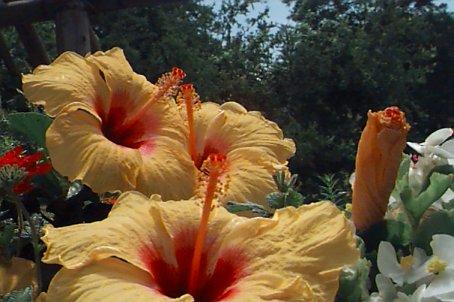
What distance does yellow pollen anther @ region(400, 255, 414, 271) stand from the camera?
513mm

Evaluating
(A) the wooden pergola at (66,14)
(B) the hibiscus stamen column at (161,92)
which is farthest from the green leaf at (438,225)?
(A) the wooden pergola at (66,14)

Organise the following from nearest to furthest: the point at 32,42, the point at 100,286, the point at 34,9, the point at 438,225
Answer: the point at 100,286, the point at 438,225, the point at 34,9, the point at 32,42

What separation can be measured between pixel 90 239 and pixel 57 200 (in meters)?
0.15

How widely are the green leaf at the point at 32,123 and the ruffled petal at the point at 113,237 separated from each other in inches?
4.7

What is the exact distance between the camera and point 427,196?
0.55 m

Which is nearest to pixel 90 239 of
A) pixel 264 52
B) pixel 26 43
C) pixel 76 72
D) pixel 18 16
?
pixel 76 72

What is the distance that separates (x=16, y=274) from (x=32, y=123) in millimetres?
130

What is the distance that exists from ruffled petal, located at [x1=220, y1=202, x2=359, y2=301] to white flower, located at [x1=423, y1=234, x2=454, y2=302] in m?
0.06

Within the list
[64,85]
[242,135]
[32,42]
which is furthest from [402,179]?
[32,42]

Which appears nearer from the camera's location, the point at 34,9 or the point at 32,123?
the point at 32,123

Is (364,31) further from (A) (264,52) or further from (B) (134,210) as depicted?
(B) (134,210)

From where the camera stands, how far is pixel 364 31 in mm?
6320

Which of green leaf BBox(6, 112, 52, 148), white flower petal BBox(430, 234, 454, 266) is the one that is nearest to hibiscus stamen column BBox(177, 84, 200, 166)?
green leaf BBox(6, 112, 52, 148)

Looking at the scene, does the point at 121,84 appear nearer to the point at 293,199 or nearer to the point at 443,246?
the point at 293,199
